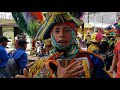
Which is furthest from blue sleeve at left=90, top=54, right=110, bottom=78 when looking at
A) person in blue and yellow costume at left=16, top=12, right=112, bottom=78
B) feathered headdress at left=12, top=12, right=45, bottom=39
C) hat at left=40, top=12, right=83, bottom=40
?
feathered headdress at left=12, top=12, right=45, bottom=39

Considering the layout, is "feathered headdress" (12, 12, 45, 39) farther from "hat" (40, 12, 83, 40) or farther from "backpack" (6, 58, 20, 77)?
"backpack" (6, 58, 20, 77)

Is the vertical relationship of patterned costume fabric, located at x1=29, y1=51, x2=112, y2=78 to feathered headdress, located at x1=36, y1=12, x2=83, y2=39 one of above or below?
below

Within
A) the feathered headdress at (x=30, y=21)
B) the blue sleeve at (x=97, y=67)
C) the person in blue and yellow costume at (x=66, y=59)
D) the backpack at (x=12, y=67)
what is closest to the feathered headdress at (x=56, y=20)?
the person in blue and yellow costume at (x=66, y=59)

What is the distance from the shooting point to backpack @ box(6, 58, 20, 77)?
3.48 metres

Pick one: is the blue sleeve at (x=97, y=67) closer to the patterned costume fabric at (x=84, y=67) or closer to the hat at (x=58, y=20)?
the patterned costume fabric at (x=84, y=67)

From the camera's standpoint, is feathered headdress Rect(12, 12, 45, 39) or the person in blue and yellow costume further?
feathered headdress Rect(12, 12, 45, 39)

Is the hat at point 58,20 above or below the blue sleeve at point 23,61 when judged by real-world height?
above

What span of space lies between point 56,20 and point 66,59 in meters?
0.32

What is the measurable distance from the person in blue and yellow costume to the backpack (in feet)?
3.82

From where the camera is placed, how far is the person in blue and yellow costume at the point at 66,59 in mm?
2281
